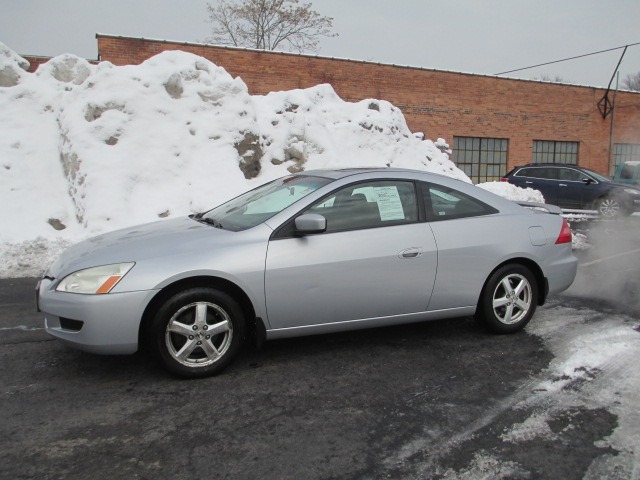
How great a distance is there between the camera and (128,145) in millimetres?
9391

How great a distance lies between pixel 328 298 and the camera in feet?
12.3

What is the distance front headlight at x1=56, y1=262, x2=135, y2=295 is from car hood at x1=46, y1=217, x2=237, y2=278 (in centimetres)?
4

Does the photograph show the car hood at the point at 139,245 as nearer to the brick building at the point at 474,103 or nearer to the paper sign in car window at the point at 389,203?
the paper sign in car window at the point at 389,203

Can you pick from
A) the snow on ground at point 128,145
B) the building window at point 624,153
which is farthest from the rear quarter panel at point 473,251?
the building window at point 624,153

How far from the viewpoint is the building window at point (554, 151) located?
80.3 ft

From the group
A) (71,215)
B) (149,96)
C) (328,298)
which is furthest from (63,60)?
(328,298)

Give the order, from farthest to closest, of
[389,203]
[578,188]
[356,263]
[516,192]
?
[578,188] < [516,192] < [389,203] < [356,263]

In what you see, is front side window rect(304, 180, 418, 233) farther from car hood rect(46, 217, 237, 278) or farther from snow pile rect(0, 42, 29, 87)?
snow pile rect(0, 42, 29, 87)

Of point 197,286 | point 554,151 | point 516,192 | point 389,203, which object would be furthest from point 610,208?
point 197,286

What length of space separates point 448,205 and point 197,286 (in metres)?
2.13

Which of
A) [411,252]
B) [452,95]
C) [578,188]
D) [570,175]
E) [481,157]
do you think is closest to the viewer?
[411,252]

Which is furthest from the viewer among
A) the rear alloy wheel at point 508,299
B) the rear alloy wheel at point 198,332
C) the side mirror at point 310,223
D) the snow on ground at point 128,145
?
the snow on ground at point 128,145

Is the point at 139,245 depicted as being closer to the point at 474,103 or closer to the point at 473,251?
the point at 473,251

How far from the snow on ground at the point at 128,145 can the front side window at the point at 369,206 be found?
5128 mm
